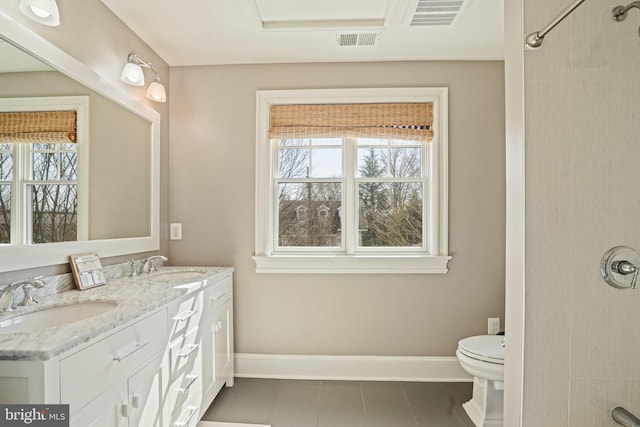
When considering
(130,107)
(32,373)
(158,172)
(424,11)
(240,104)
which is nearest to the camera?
(32,373)

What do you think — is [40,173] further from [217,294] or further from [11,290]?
[217,294]

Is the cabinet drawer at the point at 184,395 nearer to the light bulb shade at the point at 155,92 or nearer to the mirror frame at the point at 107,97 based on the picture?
the mirror frame at the point at 107,97

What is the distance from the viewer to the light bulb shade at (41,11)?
1374 mm

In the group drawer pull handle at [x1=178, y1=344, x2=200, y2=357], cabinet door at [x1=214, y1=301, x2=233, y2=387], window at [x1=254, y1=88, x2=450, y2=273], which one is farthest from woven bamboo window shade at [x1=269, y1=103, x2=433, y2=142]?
drawer pull handle at [x1=178, y1=344, x2=200, y2=357]

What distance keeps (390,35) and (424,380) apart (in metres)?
2.42

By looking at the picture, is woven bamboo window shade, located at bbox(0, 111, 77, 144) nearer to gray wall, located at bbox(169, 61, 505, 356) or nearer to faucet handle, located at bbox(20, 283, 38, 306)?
faucet handle, located at bbox(20, 283, 38, 306)

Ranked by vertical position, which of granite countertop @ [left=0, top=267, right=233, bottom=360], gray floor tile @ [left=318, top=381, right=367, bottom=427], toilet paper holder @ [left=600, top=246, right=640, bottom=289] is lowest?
gray floor tile @ [left=318, top=381, right=367, bottom=427]

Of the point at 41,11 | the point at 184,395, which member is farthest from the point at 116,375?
the point at 41,11

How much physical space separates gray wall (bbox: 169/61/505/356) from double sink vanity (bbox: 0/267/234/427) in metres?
0.41

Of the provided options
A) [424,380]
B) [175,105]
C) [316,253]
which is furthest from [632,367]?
[175,105]

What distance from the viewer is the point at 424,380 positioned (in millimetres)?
2537

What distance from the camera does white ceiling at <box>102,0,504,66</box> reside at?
6.56 feet

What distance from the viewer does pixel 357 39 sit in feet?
7.57

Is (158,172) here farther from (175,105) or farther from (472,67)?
(472,67)
